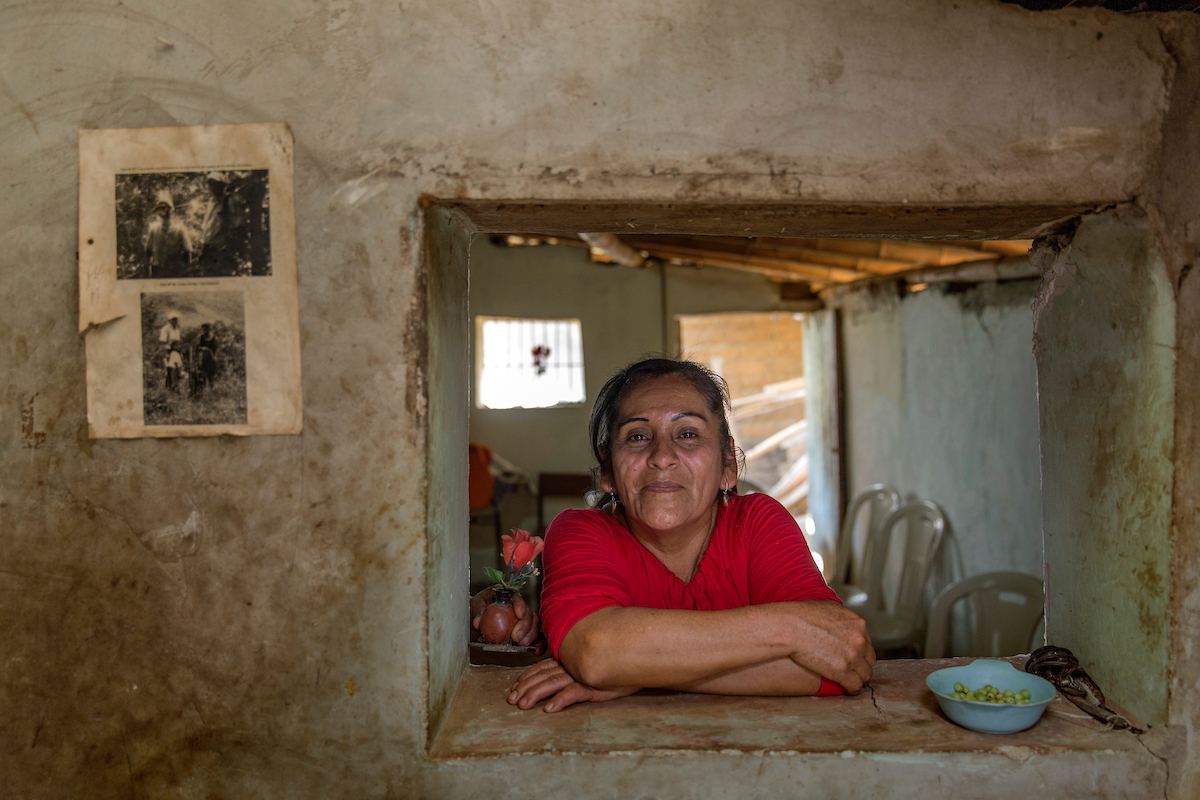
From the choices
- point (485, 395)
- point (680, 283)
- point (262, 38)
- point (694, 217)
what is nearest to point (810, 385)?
point (680, 283)

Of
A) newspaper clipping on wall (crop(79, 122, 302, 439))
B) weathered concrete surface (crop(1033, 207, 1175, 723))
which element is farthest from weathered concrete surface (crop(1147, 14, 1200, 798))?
newspaper clipping on wall (crop(79, 122, 302, 439))

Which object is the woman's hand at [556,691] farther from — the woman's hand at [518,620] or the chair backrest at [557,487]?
the chair backrest at [557,487]

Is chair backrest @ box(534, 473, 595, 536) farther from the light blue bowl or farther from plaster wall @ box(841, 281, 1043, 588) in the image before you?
the light blue bowl

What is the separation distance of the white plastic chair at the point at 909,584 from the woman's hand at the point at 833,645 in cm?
279

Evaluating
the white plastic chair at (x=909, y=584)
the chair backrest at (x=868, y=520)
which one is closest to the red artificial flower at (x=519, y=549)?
the white plastic chair at (x=909, y=584)

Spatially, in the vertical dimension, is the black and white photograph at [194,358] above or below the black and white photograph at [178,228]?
below

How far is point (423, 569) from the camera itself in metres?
1.45

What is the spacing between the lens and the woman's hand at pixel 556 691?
159 cm

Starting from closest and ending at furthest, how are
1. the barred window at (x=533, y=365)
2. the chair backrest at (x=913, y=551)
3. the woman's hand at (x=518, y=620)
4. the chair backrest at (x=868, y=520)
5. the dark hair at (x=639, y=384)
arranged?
the woman's hand at (x=518, y=620)
the dark hair at (x=639, y=384)
the chair backrest at (x=913, y=551)
the chair backrest at (x=868, y=520)
the barred window at (x=533, y=365)

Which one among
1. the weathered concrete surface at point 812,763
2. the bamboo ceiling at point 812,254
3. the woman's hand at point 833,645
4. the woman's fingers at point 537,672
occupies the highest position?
the bamboo ceiling at point 812,254

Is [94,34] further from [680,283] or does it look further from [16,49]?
[680,283]

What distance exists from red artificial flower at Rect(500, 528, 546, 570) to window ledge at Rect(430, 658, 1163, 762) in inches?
12.4

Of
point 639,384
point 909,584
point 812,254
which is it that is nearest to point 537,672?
point 639,384

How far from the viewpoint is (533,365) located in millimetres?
7434
